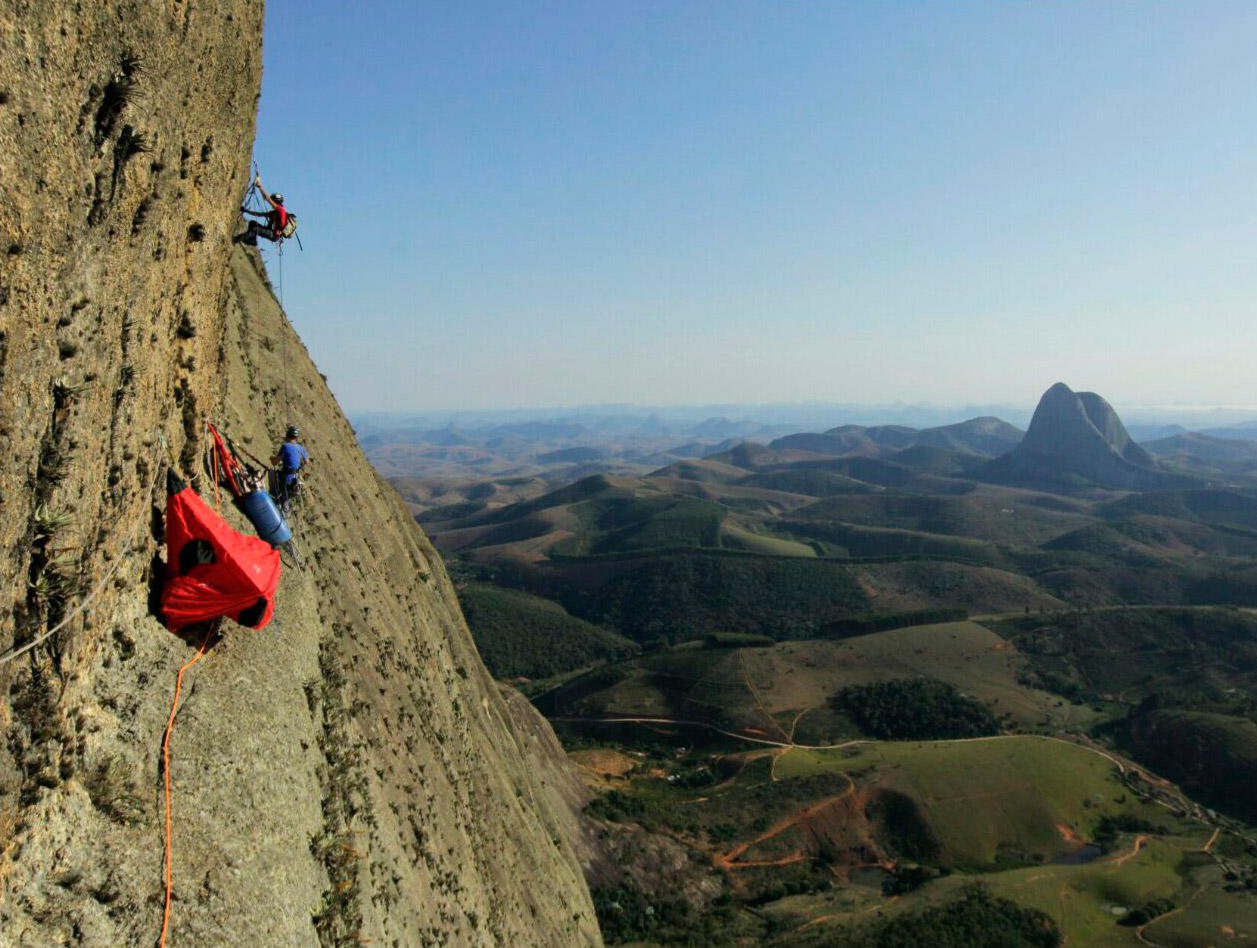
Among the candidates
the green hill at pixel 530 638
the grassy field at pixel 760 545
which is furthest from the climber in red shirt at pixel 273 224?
the grassy field at pixel 760 545

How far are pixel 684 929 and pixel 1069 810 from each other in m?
44.5

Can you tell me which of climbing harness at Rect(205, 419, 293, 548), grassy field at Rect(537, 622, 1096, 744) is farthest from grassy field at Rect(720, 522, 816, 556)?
climbing harness at Rect(205, 419, 293, 548)

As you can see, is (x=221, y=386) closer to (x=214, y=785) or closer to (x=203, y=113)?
(x=203, y=113)

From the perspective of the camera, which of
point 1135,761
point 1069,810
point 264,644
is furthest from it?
point 1135,761

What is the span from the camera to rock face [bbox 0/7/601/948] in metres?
7.30

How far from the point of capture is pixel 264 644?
1302cm

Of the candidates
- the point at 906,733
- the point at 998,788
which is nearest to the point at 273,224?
the point at 998,788

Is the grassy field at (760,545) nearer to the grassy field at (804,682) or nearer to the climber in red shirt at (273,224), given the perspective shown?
the grassy field at (804,682)

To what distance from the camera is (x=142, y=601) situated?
9.99 meters

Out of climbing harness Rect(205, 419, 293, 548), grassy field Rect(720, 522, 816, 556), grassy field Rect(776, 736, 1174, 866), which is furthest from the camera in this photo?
grassy field Rect(720, 522, 816, 556)

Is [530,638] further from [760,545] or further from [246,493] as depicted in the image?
[246,493]

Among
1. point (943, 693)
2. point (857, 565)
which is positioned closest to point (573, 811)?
point (943, 693)

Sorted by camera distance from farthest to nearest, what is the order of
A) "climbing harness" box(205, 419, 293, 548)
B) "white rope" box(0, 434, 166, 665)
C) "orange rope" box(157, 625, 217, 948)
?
"climbing harness" box(205, 419, 293, 548), "orange rope" box(157, 625, 217, 948), "white rope" box(0, 434, 166, 665)

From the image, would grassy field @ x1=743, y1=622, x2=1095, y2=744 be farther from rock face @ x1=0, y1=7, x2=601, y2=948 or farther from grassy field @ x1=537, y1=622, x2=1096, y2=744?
rock face @ x1=0, y1=7, x2=601, y2=948
